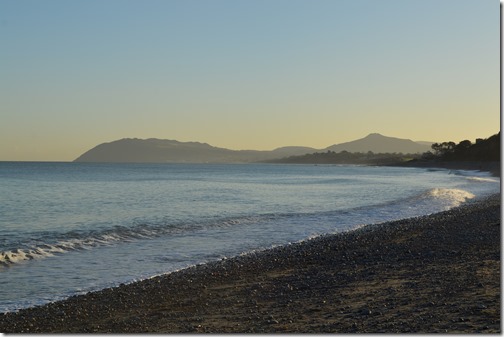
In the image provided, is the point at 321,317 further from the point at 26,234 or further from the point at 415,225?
the point at 26,234

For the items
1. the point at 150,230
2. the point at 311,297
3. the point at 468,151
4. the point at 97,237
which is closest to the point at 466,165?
the point at 468,151

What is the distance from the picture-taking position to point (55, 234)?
18.9 m

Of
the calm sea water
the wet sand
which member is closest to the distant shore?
the calm sea water

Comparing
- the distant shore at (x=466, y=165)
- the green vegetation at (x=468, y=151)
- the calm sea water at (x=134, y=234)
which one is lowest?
the calm sea water at (x=134, y=234)

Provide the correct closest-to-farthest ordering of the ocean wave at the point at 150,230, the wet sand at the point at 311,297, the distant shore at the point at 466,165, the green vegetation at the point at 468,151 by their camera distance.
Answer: the wet sand at the point at 311,297 → the ocean wave at the point at 150,230 → the distant shore at the point at 466,165 → the green vegetation at the point at 468,151

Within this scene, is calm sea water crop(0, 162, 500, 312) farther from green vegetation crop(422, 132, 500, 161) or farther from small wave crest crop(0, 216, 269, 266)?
green vegetation crop(422, 132, 500, 161)

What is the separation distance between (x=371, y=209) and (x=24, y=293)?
69.2 ft

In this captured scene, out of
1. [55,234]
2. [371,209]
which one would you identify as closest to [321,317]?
[55,234]

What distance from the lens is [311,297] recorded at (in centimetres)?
891

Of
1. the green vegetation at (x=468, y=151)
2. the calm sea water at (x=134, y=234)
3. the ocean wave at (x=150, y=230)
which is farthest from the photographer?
the green vegetation at (x=468, y=151)

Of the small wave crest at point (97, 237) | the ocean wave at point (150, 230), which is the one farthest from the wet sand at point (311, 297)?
the ocean wave at point (150, 230)

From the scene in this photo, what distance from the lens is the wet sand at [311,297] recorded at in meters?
7.17

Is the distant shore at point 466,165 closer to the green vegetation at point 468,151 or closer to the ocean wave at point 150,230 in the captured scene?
the green vegetation at point 468,151

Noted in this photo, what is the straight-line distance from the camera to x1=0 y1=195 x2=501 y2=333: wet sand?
717 centimetres
